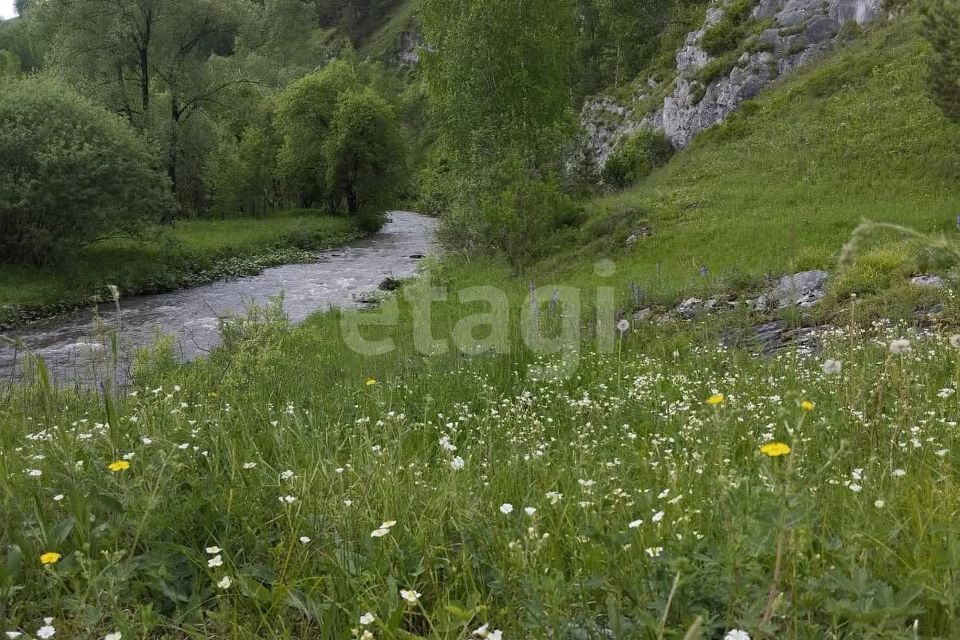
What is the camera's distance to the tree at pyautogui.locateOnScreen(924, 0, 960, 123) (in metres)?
14.5

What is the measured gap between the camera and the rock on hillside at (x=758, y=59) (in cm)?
2984

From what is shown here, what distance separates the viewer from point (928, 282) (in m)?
8.62

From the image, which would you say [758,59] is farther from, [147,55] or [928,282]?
[147,55]

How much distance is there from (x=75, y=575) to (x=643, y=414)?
3.13 metres

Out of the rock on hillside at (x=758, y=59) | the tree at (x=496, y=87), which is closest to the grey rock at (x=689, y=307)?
the tree at (x=496, y=87)

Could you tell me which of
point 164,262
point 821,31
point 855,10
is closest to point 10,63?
point 164,262

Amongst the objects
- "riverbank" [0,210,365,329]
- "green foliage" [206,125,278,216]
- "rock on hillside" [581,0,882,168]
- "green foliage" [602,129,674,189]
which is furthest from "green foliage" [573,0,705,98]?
"riverbank" [0,210,365,329]

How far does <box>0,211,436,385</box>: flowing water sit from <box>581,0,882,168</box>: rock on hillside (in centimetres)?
1255

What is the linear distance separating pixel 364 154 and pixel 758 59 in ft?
66.1

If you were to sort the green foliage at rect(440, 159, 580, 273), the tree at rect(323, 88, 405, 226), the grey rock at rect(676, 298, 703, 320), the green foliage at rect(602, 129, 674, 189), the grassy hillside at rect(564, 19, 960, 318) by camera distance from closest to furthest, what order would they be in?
the grey rock at rect(676, 298, 703, 320) → the grassy hillside at rect(564, 19, 960, 318) → the green foliage at rect(440, 159, 580, 273) → the green foliage at rect(602, 129, 674, 189) → the tree at rect(323, 88, 405, 226)

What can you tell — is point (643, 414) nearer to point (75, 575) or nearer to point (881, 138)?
point (75, 575)

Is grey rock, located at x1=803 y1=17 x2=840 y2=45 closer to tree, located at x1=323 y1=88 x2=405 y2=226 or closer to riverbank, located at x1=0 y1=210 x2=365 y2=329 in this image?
tree, located at x1=323 y1=88 x2=405 y2=226

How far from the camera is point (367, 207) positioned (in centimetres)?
3800

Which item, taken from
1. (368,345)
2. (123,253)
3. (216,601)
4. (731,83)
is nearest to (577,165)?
(731,83)
